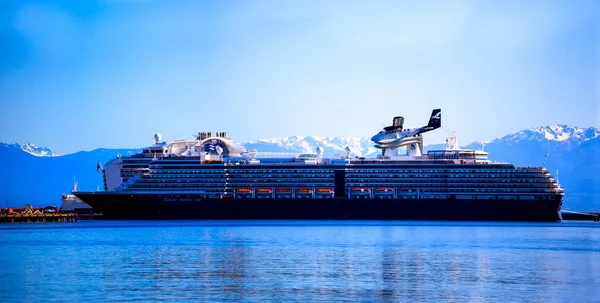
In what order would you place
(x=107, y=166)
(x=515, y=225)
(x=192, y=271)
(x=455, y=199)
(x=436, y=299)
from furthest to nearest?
(x=107, y=166) < (x=455, y=199) < (x=515, y=225) < (x=192, y=271) < (x=436, y=299)

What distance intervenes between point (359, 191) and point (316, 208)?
16.7 ft

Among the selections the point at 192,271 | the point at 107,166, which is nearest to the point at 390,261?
the point at 192,271

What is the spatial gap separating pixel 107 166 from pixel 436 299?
92.5 metres

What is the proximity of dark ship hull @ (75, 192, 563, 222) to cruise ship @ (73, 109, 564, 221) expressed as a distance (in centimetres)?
11

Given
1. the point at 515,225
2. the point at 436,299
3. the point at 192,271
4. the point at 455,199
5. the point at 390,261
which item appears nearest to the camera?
the point at 436,299

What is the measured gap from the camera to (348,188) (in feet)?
389

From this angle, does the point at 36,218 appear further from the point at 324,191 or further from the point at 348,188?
the point at 348,188

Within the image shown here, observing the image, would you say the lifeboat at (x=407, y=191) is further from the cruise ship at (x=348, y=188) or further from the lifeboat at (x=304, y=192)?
the lifeboat at (x=304, y=192)

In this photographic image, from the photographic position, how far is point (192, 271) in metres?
56.1

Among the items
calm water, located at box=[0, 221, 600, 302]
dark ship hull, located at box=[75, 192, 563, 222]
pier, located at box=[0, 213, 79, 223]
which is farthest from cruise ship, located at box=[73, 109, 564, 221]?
calm water, located at box=[0, 221, 600, 302]

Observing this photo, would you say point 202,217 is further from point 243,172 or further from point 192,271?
point 192,271

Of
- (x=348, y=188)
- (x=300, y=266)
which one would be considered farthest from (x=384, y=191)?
(x=300, y=266)

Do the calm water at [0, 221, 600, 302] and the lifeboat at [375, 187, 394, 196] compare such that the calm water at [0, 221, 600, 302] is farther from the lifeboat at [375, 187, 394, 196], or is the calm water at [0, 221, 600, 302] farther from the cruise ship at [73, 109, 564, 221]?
the lifeboat at [375, 187, 394, 196]

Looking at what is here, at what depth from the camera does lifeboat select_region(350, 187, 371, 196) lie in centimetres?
11794
